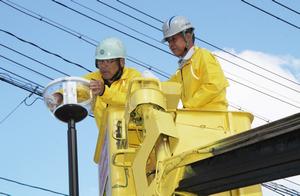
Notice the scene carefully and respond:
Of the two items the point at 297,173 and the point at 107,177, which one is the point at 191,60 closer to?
the point at 107,177

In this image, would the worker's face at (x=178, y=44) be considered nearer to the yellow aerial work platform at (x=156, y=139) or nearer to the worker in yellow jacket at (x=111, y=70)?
the worker in yellow jacket at (x=111, y=70)

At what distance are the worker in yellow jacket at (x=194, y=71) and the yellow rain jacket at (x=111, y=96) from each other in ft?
1.37

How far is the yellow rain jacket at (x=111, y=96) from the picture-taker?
4.89 meters

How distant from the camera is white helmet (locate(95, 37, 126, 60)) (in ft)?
18.7

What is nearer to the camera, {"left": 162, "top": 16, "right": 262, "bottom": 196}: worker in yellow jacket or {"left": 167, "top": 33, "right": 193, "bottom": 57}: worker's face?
{"left": 162, "top": 16, "right": 262, "bottom": 196}: worker in yellow jacket

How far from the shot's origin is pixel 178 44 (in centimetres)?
543

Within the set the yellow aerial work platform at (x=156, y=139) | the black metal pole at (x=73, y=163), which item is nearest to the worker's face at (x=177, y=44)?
the yellow aerial work platform at (x=156, y=139)

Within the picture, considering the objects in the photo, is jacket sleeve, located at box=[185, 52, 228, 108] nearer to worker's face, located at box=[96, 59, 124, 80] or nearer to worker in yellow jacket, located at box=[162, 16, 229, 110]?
worker in yellow jacket, located at box=[162, 16, 229, 110]

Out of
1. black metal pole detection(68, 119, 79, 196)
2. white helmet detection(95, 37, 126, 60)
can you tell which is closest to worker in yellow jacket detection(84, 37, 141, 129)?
white helmet detection(95, 37, 126, 60)

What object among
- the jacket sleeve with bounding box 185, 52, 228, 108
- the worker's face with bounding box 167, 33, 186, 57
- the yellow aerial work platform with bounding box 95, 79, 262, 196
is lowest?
the yellow aerial work platform with bounding box 95, 79, 262, 196

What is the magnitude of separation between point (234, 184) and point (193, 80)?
1.78m

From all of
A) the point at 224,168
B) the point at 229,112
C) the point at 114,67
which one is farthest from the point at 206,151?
the point at 114,67

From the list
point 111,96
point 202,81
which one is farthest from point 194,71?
point 111,96

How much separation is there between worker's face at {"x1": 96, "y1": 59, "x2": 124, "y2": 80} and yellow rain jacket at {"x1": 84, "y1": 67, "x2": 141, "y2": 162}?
8 cm
